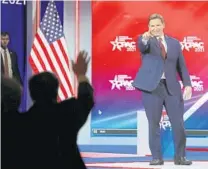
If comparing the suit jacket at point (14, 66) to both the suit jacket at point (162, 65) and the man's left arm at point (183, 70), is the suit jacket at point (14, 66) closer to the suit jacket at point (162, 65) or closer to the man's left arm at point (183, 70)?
the suit jacket at point (162, 65)

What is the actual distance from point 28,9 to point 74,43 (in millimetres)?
735

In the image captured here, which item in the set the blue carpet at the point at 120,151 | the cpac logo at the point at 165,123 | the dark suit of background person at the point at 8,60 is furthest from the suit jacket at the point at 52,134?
the dark suit of background person at the point at 8,60

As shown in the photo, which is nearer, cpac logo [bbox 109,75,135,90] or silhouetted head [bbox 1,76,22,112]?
silhouetted head [bbox 1,76,22,112]

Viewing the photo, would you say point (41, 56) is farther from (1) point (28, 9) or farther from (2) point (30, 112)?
(2) point (30, 112)

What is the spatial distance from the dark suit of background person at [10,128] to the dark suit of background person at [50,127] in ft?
0.19

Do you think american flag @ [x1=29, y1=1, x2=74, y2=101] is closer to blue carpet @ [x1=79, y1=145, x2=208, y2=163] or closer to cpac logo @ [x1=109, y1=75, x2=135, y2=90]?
cpac logo @ [x1=109, y1=75, x2=135, y2=90]

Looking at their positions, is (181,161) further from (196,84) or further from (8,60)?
(8,60)

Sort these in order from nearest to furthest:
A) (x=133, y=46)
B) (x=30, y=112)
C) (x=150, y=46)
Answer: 1. (x=30, y=112)
2. (x=150, y=46)
3. (x=133, y=46)

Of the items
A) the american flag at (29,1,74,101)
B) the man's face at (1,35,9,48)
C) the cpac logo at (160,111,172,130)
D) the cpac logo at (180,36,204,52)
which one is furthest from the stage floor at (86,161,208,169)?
the man's face at (1,35,9,48)

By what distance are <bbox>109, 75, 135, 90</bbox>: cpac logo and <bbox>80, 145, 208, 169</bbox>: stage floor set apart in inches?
28.9

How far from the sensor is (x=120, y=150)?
7.53 m

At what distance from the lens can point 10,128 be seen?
3.58 meters

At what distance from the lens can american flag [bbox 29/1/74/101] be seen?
7.58 meters

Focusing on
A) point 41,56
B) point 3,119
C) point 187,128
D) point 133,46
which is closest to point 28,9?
point 41,56
